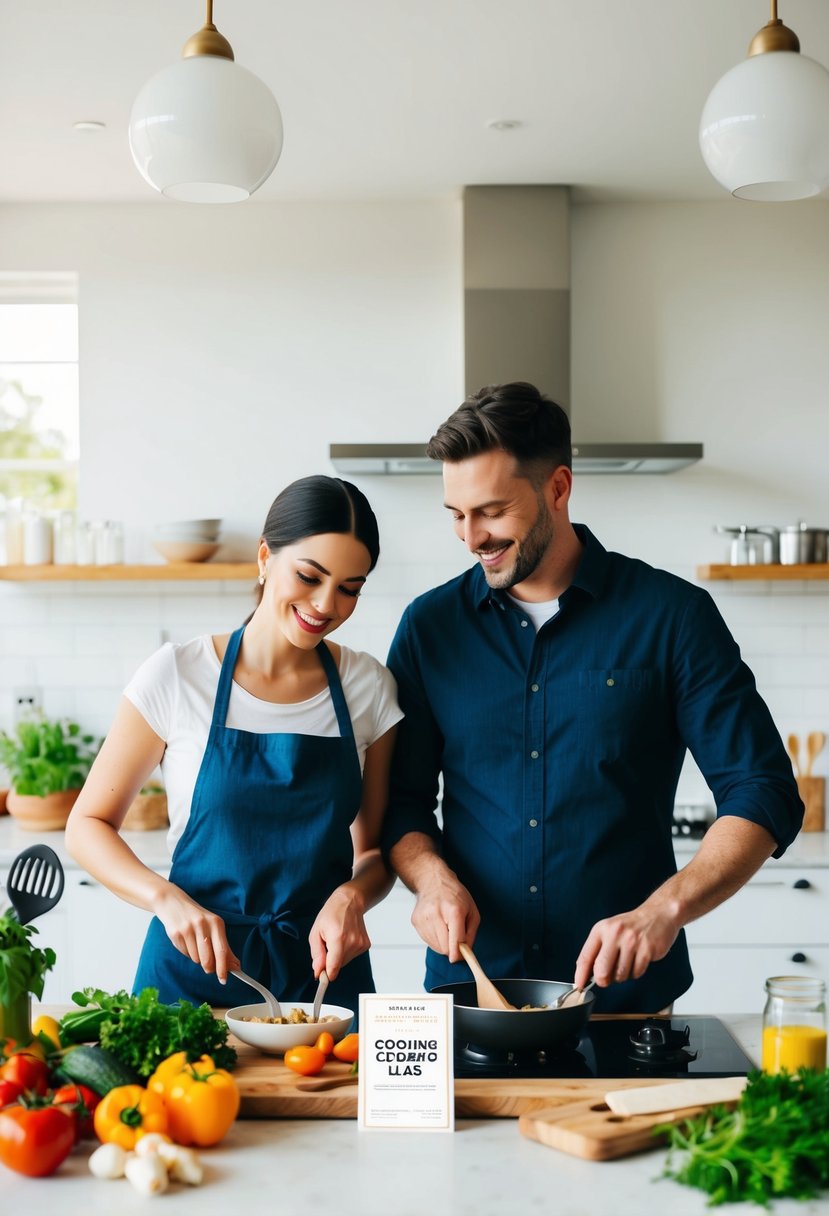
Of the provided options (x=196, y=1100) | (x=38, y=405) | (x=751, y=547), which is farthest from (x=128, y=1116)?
(x=38, y=405)

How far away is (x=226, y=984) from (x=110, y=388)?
2934 mm

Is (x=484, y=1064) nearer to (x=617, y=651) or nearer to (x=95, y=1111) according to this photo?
(x=95, y=1111)

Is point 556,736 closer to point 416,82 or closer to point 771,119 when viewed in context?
point 771,119

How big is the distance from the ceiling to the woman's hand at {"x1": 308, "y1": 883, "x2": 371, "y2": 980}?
216cm

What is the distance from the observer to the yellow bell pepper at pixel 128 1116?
5.02 feet

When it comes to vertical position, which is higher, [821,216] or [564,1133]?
[821,216]

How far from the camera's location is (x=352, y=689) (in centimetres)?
237

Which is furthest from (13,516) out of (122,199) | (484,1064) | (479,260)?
(484,1064)

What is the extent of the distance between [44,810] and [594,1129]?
3107 millimetres

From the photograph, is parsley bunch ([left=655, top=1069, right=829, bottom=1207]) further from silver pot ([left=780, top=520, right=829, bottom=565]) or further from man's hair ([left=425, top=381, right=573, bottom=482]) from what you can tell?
silver pot ([left=780, top=520, right=829, bottom=565])

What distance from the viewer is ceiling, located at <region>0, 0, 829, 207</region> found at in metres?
3.12

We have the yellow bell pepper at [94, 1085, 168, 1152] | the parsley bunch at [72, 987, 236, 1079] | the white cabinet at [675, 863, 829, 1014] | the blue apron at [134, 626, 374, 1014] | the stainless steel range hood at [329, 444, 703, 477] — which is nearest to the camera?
the yellow bell pepper at [94, 1085, 168, 1152]

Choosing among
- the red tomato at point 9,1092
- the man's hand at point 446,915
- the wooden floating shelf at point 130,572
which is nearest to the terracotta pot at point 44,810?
the wooden floating shelf at point 130,572

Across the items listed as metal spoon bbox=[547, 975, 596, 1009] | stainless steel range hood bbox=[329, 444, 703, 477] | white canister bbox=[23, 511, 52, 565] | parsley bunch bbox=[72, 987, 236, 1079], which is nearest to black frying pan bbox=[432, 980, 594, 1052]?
metal spoon bbox=[547, 975, 596, 1009]
